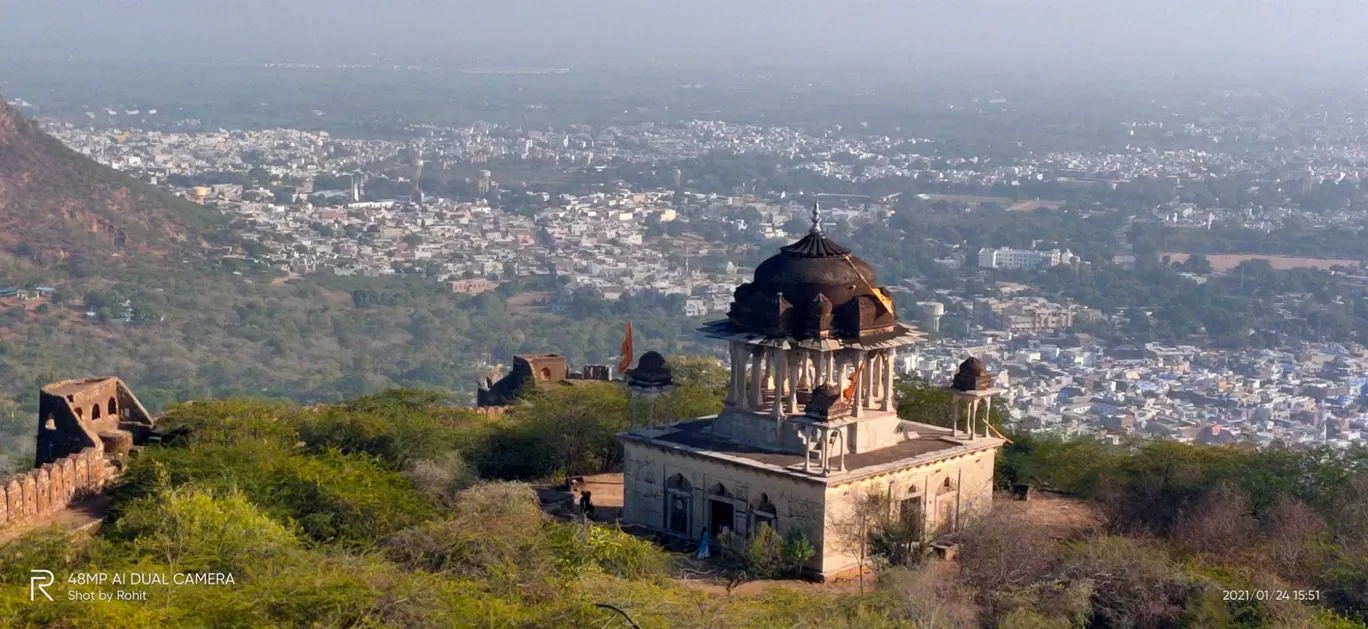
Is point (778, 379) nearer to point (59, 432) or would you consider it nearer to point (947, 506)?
point (947, 506)

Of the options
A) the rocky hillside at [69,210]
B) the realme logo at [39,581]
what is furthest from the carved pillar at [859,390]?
the rocky hillside at [69,210]

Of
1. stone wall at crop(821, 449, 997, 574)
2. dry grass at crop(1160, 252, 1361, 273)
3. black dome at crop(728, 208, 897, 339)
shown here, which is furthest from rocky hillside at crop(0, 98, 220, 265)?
stone wall at crop(821, 449, 997, 574)

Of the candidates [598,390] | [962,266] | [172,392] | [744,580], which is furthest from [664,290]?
[744,580]

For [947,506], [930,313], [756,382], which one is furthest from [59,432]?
[930,313]

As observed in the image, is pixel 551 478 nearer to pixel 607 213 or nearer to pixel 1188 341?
pixel 1188 341

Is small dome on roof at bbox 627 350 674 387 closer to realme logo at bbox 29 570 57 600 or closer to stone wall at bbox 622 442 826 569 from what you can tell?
stone wall at bbox 622 442 826 569
